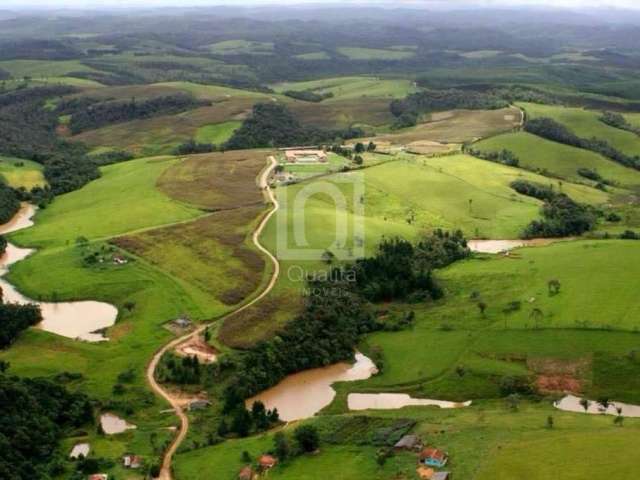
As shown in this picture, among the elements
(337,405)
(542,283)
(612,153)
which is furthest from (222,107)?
(337,405)

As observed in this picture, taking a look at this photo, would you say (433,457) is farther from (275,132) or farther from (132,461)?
(275,132)

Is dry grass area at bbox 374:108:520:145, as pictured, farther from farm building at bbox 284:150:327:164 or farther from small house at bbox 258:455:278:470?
small house at bbox 258:455:278:470

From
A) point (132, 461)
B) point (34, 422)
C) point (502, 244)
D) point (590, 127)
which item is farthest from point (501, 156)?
point (34, 422)

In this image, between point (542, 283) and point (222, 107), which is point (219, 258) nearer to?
point (542, 283)

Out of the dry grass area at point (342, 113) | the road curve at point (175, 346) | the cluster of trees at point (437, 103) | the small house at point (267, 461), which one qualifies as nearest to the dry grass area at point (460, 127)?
the cluster of trees at point (437, 103)

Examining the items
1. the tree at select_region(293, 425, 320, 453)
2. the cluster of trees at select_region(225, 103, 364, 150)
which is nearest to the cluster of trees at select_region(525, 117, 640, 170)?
the cluster of trees at select_region(225, 103, 364, 150)
